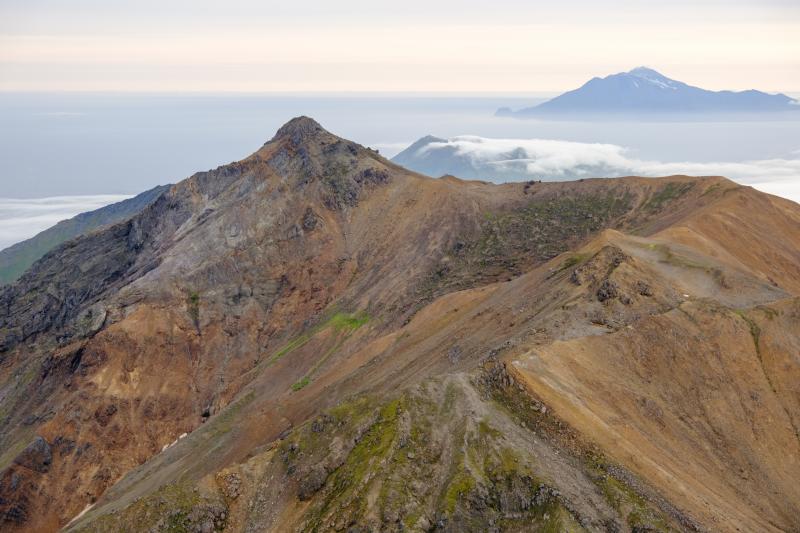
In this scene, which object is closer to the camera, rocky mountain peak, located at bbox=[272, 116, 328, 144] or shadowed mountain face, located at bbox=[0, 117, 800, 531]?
shadowed mountain face, located at bbox=[0, 117, 800, 531]

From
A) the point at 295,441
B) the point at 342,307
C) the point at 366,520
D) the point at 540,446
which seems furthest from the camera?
the point at 342,307

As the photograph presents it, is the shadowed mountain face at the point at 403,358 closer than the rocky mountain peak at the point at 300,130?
Yes

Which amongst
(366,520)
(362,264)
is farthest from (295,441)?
(362,264)

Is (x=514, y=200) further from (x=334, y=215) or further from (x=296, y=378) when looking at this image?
(x=296, y=378)

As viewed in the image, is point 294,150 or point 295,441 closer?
point 295,441

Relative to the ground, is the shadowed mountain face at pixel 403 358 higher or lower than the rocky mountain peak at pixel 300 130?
lower

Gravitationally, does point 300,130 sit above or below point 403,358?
above

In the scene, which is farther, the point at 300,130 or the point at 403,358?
the point at 300,130

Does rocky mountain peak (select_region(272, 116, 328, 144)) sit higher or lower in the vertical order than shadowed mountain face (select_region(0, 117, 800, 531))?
higher
